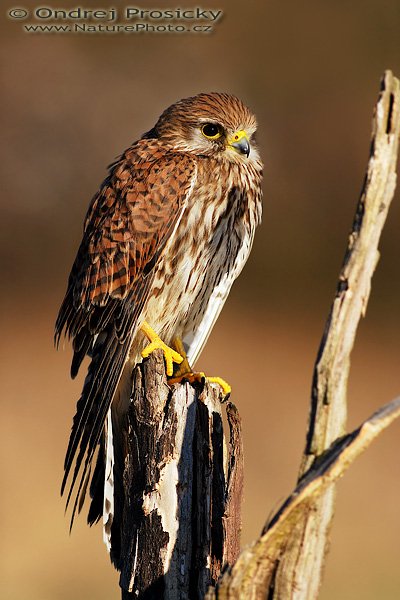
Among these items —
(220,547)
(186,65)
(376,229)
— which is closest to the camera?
(376,229)

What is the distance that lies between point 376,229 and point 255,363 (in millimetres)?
6655

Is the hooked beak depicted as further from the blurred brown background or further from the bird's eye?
the blurred brown background

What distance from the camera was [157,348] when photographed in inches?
119

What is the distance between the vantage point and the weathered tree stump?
2312mm

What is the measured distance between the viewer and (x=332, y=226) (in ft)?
26.7

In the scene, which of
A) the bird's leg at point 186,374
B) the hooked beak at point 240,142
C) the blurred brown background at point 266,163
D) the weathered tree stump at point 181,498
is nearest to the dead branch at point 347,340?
the weathered tree stump at point 181,498

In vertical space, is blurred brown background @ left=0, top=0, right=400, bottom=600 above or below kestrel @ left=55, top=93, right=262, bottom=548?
above

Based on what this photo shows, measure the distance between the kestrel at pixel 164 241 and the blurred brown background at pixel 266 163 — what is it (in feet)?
13.2

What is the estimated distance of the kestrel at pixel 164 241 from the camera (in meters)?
3.11

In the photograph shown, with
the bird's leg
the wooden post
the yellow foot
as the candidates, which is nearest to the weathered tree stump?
the wooden post

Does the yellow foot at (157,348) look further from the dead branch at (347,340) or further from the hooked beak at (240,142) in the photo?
the dead branch at (347,340)

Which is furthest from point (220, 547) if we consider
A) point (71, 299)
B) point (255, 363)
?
point (255, 363)

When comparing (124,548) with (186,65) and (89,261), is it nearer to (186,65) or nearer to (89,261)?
(89,261)

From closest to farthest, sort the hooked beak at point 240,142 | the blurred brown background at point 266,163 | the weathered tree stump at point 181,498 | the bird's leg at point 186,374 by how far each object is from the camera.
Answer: the weathered tree stump at point 181,498 < the bird's leg at point 186,374 < the hooked beak at point 240,142 < the blurred brown background at point 266,163
